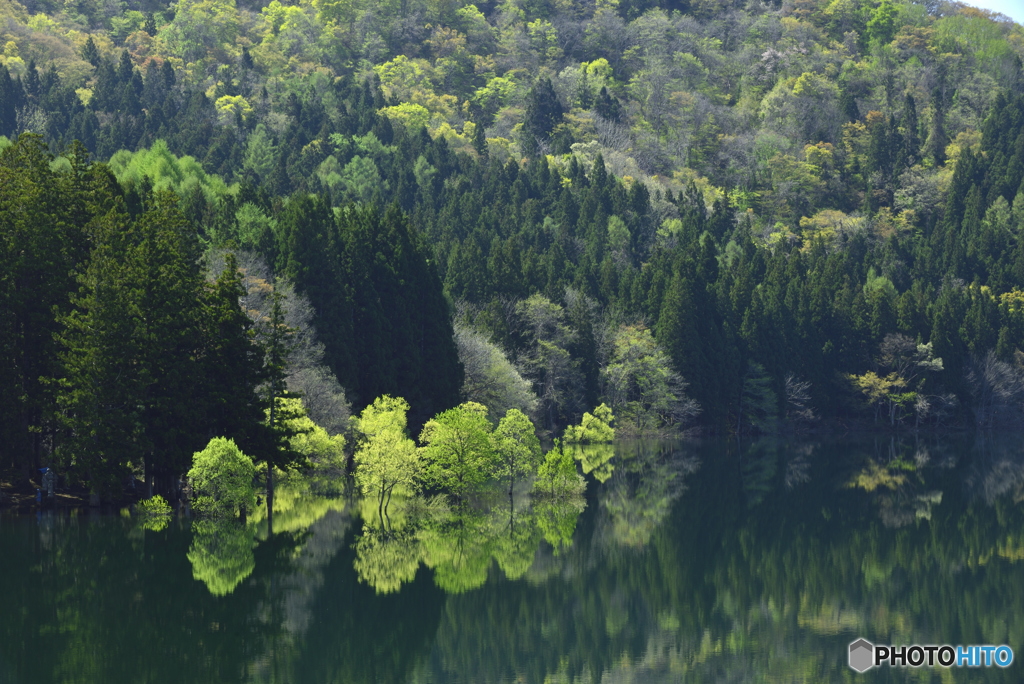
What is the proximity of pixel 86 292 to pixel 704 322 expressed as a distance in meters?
69.1

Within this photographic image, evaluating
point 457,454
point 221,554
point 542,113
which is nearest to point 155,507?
point 221,554

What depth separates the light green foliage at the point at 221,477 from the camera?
144 feet

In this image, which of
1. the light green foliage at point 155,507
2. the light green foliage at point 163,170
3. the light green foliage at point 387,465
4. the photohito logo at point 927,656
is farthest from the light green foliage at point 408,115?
the photohito logo at point 927,656

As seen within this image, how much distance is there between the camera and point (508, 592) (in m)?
33.7

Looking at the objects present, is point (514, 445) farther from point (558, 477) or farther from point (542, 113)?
point (542, 113)

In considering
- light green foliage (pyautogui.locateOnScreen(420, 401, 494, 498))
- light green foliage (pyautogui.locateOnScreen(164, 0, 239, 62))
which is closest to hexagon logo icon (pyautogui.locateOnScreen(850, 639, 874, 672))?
light green foliage (pyautogui.locateOnScreen(420, 401, 494, 498))

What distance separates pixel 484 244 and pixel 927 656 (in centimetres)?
9185

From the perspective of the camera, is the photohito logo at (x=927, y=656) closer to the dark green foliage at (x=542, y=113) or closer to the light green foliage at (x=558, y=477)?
the light green foliage at (x=558, y=477)

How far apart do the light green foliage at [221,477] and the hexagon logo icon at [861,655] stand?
23976mm

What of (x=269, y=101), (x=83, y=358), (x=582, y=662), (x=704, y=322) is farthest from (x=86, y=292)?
(x=269, y=101)

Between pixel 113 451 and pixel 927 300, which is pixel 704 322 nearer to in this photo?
pixel 927 300

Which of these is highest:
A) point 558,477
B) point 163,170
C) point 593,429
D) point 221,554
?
point 163,170

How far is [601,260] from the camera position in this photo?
407 ft

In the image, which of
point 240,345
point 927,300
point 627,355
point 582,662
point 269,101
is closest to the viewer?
point 582,662
